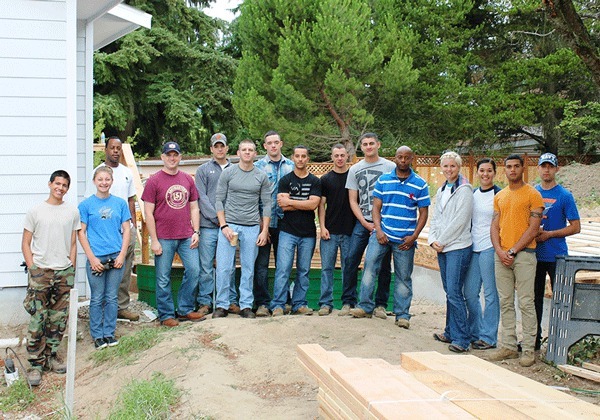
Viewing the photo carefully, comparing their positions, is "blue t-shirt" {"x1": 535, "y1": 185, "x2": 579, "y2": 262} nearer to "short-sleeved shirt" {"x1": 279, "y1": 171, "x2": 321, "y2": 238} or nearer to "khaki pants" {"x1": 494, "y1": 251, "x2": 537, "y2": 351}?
"khaki pants" {"x1": 494, "y1": 251, "x2": 537, "y2": 351}

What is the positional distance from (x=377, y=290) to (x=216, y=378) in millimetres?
2749

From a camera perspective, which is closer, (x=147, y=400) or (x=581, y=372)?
(x=147, y=400)

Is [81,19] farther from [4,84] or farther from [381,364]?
[381,364]

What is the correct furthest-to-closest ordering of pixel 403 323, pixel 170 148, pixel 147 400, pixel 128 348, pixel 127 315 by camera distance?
1. pixel 127 315
2. pixel 170 148
3. pixel 403 323
4. pixel 128 348
5. pixel 147 400

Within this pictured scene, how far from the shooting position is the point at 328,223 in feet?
24.9

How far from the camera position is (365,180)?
7.37 meters

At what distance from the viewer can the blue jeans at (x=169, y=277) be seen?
734 cm

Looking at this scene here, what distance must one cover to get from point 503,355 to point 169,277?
3559 mm

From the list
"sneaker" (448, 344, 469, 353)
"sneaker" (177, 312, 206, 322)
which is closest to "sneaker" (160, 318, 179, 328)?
"sneaker" (177, 312, 206, 322)

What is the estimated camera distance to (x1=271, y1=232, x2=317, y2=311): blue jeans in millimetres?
7508

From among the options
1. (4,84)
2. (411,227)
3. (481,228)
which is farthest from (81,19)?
(481,228)

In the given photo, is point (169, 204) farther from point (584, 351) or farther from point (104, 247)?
point (584, 351)

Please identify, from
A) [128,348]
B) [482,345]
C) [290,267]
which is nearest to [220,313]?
[290,267]

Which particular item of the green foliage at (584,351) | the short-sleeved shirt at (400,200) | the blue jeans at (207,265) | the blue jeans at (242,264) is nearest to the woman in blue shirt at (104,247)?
the blue jeans at (207,265)
